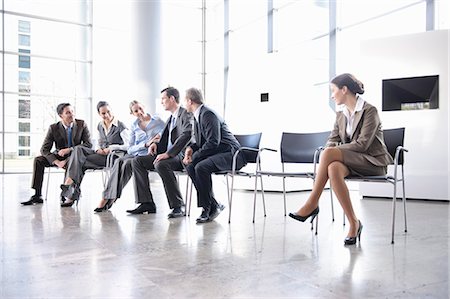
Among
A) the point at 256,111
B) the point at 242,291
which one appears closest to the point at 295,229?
the point at 242,291

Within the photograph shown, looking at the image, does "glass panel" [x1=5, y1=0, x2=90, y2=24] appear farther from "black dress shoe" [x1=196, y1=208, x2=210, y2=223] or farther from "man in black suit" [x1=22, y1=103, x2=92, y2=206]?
"black dress shoe" [x1=196, y1=208, x2=210, y2=223]

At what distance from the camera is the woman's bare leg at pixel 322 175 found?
2697mm

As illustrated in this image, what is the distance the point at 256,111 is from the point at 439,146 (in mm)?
2306

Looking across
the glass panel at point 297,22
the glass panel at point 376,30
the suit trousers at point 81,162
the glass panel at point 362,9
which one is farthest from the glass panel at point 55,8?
the suit trousers at point 81,162

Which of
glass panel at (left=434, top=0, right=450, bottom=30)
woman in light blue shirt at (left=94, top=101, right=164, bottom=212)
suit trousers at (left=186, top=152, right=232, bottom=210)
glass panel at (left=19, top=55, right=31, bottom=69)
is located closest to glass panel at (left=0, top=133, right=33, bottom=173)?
glass panel at (left=19, top=55, right=31, bottom=69)

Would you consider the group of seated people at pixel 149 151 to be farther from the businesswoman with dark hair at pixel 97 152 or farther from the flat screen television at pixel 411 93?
the flat screen television at pixel 411 93

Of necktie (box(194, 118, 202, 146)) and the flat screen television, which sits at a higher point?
the flat screen television

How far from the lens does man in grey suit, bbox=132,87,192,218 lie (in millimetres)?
3607

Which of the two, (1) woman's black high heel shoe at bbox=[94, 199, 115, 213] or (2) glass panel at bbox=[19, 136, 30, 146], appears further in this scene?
(2) glass panel at bbox=[19, 136, 30, 146]

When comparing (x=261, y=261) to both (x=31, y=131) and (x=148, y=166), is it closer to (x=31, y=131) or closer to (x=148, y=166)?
(x=148, y=166)

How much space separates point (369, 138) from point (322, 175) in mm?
371

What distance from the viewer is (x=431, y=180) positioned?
480 centimetres

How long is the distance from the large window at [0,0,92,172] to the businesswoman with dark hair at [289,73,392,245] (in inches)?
342

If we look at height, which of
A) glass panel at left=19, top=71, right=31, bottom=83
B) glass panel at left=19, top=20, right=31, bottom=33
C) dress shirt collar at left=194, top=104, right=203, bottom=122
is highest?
glass panel at left=19, top=20, right=31, bottom=33
